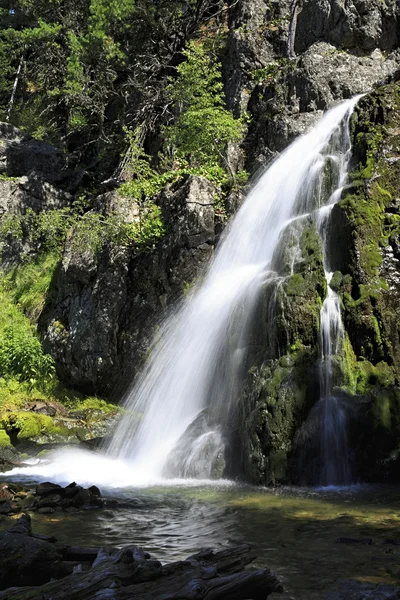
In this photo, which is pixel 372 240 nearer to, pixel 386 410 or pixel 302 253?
pixel 302 253

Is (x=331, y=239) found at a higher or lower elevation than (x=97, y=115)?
lower

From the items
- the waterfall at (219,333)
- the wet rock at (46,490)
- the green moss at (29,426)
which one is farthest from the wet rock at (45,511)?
the green moss at (29,426)

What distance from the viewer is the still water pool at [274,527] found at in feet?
17.5

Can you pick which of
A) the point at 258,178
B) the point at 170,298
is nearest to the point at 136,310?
the point at 170,298

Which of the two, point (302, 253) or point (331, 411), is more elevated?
point (302, 253)

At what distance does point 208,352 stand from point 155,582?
9047 millimetres

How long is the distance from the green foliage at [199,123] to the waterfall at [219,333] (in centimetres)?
271

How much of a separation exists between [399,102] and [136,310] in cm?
941

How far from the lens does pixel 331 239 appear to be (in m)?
12.4

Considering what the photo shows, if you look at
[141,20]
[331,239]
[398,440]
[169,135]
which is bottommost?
[398,440]

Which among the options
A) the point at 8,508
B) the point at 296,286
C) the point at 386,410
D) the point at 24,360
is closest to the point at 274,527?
the point at 8,508

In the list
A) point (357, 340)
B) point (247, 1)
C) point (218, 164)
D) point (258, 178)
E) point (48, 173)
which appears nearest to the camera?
point (357, 340)

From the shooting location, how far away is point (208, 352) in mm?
13367

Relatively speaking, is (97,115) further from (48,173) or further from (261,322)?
(261,322)
